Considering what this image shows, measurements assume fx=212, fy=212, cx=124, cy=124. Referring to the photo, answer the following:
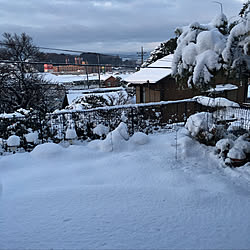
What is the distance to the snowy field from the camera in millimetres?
2141

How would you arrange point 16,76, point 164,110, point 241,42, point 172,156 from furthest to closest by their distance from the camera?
1. point 16,76
2. point 164,110
3. point 172,156
4. point 241,42

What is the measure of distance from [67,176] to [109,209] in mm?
1275

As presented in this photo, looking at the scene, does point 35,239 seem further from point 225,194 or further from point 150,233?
point 225,194

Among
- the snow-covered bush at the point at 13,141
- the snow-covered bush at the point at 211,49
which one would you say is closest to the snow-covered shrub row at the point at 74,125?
the snow-covered bush at the point at 13,141

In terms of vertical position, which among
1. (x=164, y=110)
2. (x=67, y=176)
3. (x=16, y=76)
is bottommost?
(x=67, y=176)

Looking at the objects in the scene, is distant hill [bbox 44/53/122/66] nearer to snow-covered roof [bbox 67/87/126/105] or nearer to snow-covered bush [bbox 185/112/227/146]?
snow-covered roof [bbox 67/87/126/105]

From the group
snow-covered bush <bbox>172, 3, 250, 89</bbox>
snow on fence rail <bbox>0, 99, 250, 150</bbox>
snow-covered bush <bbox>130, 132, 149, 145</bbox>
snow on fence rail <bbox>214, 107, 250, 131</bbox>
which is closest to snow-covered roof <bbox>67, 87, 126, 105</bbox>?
snow on fence rail <bbox>0, 99, 250, 150</bbox>

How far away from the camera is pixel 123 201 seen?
110 inches

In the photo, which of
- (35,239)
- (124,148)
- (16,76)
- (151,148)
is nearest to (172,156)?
(151,148)

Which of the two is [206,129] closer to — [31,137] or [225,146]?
[225,146]

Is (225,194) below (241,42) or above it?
below

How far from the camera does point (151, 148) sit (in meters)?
4.85

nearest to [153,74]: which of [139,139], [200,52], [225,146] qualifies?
[139,139]

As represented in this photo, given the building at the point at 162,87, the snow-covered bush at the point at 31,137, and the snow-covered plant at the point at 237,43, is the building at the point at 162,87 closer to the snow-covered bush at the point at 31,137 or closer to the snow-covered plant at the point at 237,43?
the snow-covered bush at the point at 31,137
